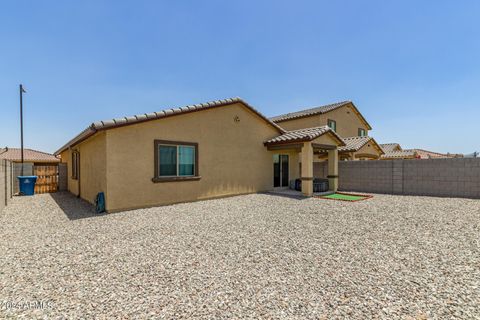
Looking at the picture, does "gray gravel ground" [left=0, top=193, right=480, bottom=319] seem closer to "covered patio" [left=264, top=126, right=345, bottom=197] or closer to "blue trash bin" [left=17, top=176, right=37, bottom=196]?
"covered patio" [left=264, top=126, right=345, bottom=197]

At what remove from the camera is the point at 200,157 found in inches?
420

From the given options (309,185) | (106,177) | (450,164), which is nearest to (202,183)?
(106,177)

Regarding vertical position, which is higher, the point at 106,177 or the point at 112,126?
the point at 112,126

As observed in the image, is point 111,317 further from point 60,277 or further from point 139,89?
point 139,89

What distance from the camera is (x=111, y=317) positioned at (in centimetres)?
258

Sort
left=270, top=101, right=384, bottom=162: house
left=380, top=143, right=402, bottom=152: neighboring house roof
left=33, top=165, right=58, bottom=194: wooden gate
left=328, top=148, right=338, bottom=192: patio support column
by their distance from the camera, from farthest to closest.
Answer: left=380, top=143, right=402, bottom=152: neighboring house roof
left=270, top=101, right=384, bottom=162: house
left=33, top=165, right=58, bottom=194: wooden gate
left=328, top=148, right=338, bottom=192: patio support column

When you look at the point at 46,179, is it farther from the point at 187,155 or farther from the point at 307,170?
the point at 307,170

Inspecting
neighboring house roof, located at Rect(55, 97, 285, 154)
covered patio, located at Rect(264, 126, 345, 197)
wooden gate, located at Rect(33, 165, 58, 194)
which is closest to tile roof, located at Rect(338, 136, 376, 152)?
covered patio, located at Rect(264, 126, 345, 197)

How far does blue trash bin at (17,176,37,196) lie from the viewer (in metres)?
13.7

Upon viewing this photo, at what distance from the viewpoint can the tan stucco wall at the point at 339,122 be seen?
21058 mm

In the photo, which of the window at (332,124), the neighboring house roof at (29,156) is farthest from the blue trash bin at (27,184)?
the window at (332,124)

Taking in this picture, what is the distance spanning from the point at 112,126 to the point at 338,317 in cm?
860

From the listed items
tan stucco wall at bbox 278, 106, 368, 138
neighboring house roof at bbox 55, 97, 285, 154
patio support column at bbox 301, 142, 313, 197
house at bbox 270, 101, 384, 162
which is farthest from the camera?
tan stucco wall at bbox 278, 106, 368, 138

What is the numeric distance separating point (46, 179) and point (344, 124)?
90.1 ft
